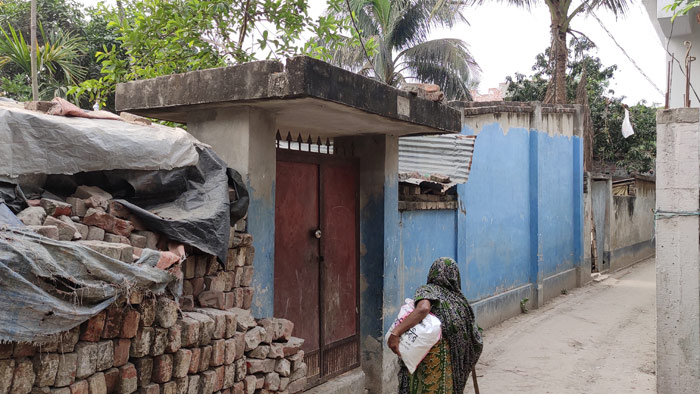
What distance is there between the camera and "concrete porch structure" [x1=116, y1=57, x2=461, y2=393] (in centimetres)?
379

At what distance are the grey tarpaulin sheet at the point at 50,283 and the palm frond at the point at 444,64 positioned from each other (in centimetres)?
1878

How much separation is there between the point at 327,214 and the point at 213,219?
2076 mm

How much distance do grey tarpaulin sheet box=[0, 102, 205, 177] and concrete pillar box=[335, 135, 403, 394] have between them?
2405mm

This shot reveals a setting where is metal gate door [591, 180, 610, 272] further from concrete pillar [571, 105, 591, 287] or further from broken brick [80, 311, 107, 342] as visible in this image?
broken brick [80, 311, 107, 342]

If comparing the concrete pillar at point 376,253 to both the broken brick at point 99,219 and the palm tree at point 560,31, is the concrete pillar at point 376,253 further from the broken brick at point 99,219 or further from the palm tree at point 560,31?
the palm tree at point 560,31

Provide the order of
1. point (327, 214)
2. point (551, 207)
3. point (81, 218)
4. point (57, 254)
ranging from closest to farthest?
1. point (57, 254)
2. point (81, 218)
3. point (327, 214)
4. point (551, 207)

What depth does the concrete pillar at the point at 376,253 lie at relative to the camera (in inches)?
221

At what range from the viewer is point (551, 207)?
11.5 meters

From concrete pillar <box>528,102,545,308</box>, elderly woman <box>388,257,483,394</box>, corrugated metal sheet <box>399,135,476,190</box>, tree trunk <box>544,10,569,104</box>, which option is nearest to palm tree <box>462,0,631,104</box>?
tree trunk <box>544,10,569,104</box>

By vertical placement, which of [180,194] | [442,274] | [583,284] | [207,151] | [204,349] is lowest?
[583,284]

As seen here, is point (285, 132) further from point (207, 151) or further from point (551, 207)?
point (551, 207)

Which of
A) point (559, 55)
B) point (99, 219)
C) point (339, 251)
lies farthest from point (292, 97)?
point (559, 55)

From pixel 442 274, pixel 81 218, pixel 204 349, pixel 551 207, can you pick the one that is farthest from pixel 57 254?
pixel 551 207

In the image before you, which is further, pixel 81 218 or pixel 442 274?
pixel 442 274
